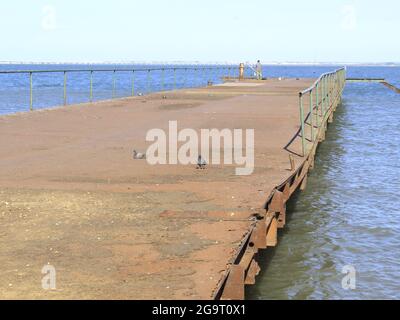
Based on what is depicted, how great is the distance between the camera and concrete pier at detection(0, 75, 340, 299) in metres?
5.34

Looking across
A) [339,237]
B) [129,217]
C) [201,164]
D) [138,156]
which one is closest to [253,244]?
[129,217]

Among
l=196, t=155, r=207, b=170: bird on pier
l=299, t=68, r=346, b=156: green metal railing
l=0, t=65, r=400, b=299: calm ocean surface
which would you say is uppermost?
l=299, t=68, r=346, b=156: green metal railing

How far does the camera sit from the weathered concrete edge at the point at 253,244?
17.1 feet

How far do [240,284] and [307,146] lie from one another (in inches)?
336

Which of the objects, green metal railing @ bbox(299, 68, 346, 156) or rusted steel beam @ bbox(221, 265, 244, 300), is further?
green metal railing @ bbox(299, 68, 346, 156)

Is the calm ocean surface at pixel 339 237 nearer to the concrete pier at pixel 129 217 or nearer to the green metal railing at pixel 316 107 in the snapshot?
the concrete pier at pixel 129 217

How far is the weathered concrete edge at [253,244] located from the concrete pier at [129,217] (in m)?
0.01

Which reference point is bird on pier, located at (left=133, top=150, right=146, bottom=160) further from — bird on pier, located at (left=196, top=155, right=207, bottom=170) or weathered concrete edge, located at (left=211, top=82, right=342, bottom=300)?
weathered concrete edge, located at (left=211, top=82, right=342, bottom=300)

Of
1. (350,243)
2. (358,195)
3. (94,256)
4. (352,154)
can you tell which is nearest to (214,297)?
(94,256)

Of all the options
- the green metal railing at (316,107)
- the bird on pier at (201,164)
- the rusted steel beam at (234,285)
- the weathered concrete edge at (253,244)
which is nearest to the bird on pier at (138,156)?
the bird on pier at (201,164)

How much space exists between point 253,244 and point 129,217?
1.68 metres

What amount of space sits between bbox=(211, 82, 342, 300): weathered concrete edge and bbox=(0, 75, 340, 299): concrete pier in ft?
0.04

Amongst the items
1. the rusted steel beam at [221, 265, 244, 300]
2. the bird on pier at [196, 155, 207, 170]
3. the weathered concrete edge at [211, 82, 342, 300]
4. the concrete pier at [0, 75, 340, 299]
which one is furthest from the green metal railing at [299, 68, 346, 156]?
the rusted steel beam at [221, 265, 244, 300]
